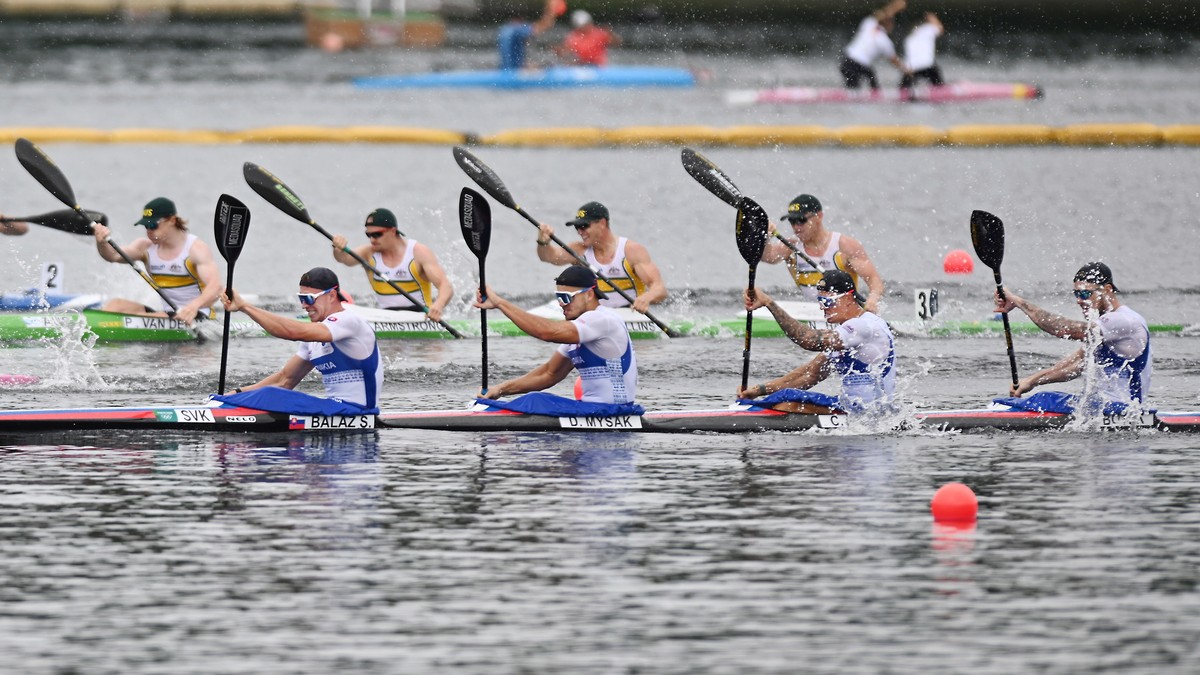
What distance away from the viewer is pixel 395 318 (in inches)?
841

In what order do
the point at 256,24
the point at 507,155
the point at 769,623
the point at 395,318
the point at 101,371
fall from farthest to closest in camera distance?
the point at 256,24
the point at 507,155
the point at 395,318
the point at 101,371
the point at 769,623

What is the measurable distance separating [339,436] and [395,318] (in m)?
5.28

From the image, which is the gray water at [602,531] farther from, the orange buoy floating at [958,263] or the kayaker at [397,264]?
the kayaker at [397,264]

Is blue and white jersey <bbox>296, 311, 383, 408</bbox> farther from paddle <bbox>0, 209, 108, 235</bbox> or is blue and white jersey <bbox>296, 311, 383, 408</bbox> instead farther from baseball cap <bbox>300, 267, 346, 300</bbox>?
paddle <bbox>0, 209, 108, 235</bbox>

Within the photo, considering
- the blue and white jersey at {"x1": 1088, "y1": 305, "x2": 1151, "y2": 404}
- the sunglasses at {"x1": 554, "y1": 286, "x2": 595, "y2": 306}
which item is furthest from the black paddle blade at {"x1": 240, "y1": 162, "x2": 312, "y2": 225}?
the blue and white jersey at {"x1": 1088, "y1": 305, "x2": 1151, "y2": 404}

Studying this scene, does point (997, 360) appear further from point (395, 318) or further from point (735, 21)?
point (735, 21)

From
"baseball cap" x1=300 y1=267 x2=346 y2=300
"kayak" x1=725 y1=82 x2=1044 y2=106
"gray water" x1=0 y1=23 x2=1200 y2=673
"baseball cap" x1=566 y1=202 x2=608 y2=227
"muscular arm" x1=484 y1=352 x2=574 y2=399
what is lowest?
"gray water" x1=0 y1=23 x2=1200 y2=673

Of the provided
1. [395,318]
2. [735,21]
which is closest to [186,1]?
[735,21]

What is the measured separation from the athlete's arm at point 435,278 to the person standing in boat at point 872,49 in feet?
74.2

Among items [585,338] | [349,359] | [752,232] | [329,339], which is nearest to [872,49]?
[752,232]

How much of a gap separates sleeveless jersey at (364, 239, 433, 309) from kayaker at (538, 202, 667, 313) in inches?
63.0

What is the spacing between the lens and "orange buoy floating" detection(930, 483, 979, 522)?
43.3 ft

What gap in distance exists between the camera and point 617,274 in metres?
21.1

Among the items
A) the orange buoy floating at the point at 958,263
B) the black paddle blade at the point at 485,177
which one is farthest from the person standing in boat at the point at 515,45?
the black paddle blade at the point at 485,177
